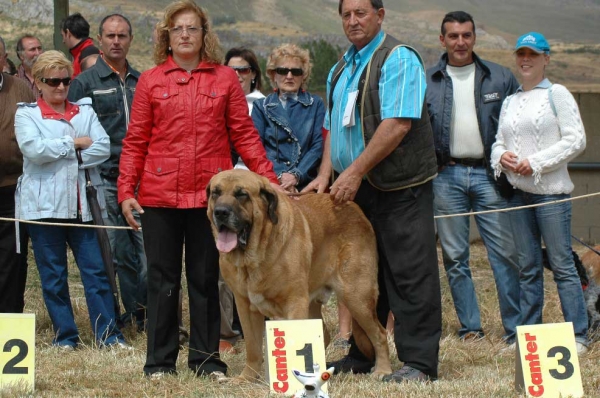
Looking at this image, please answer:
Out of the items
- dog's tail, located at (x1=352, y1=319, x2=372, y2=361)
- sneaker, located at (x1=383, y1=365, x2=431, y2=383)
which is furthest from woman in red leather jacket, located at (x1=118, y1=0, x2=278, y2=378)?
sneaker, located at (x1=383, y1=365, x2=431, y2=383)

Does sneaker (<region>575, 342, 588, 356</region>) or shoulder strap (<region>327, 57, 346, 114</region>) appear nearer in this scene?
shoulder strap (<region>327, 57, 346, 114</region>)

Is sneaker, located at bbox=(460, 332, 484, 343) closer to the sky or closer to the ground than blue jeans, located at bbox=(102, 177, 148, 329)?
closer to the ground

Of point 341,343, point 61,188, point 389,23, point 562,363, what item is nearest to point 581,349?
point 562,363

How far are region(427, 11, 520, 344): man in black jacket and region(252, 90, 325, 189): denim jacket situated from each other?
882 mm

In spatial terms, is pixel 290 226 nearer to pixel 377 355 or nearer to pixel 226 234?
pixel 226 234

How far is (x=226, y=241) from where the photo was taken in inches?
186

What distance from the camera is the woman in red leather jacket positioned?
5004mm

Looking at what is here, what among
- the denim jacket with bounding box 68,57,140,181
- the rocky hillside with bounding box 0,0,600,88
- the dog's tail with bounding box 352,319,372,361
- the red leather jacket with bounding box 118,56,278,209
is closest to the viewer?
the red leather jacket with bounding box 118,56,278,209

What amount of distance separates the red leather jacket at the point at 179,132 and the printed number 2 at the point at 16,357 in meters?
0.99

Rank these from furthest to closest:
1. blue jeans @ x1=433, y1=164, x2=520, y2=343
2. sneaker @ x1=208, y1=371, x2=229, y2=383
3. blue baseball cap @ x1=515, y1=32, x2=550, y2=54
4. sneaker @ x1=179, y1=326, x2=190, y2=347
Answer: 1. sneaker @ x1=179, y1=326, x2=190, y2=347
2. blue jeans @ x1=433, y1=164, x2=520, y2=343
3. blue baseball cap @ x1=515, y1=32, x2=550, y2=54
4. sneaker @ x1=208, y1=371, x2=229, y2=383

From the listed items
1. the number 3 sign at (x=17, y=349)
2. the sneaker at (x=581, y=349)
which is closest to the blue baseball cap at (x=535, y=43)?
the sneaker at (x=581, y=349)

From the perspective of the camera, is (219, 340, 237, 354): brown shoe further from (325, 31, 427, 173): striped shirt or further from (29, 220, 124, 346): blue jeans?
(325, 31, 427, 173): striped shirt

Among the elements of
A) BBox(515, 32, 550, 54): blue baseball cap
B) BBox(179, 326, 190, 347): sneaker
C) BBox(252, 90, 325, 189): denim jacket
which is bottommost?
BBox(179, 326, 190, 347): sneaker

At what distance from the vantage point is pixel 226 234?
187 inches
